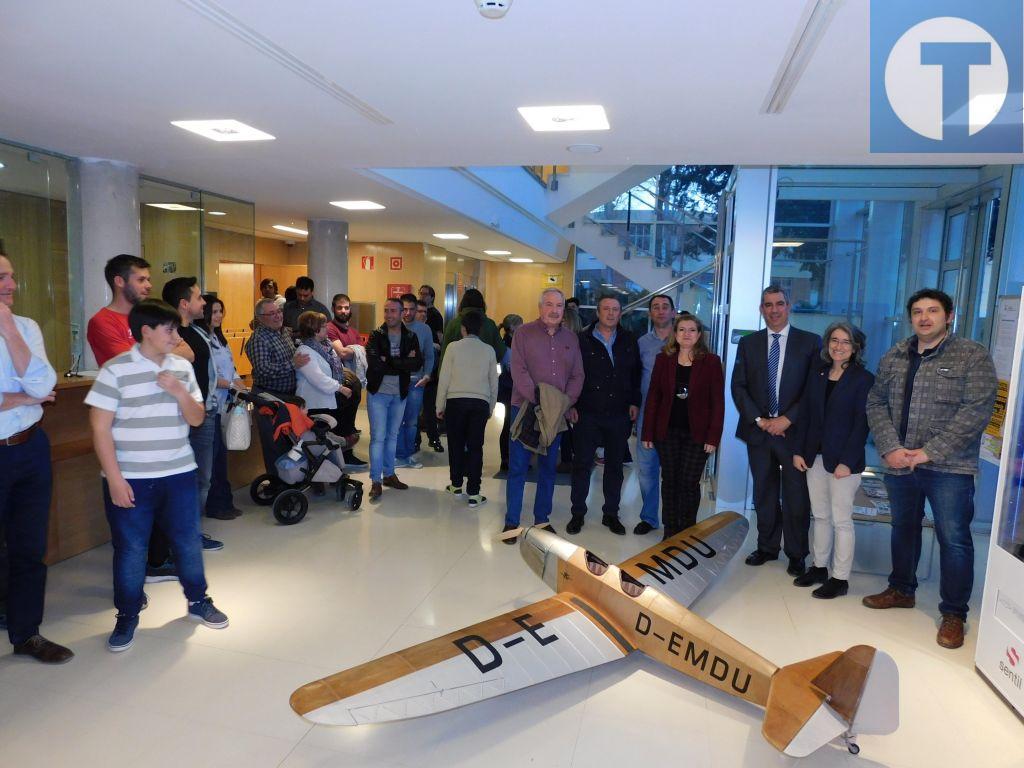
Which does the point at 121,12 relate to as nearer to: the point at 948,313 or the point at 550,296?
the point at 550,296

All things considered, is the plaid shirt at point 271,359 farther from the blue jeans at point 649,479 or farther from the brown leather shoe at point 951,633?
the brown leather shoe at point 951,633

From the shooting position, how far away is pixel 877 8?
220cm

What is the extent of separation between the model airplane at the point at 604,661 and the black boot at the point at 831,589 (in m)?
0.76

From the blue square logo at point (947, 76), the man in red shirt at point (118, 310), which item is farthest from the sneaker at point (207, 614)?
the blue square logo at point (947, 76)

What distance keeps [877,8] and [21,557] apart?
3914mm

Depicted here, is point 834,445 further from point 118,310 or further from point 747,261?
point 118,310

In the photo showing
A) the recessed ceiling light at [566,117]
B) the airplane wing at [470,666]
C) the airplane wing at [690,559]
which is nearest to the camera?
the airplane wing at [470,666]

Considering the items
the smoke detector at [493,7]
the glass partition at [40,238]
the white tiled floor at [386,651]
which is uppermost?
the smoke detector at [493,7]

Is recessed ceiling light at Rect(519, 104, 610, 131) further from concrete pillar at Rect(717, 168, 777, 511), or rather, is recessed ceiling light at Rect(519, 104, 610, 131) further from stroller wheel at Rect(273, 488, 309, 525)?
stroller wheel at Rect(273, 488, 309, 525)

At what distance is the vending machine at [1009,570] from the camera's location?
267 cm

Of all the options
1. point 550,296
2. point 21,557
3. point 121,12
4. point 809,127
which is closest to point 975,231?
point 809,127

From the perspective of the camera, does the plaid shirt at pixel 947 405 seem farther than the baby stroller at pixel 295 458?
No

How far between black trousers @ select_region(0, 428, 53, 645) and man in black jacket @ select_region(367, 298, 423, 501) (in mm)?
2494

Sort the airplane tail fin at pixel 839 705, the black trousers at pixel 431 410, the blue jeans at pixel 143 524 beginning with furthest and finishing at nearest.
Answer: the black trousers at pixel 431 410
the blue jeans at pixel 143 524
the airplane tail fin at pixel 839 705
